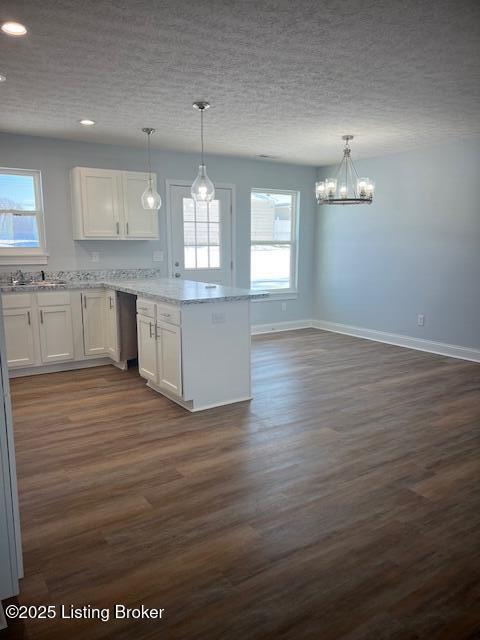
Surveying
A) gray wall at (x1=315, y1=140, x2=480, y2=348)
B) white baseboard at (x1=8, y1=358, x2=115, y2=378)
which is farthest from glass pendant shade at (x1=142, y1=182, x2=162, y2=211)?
gray wall at (x1=315, y1=140, x2=480, y2=348)

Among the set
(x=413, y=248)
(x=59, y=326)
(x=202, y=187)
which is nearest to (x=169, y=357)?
(x=202, y=187)

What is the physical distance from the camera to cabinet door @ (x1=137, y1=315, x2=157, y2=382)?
4172mm

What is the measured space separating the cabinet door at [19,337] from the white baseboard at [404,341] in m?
4.35

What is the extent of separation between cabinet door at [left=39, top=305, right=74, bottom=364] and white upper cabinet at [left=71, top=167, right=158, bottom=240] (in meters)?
0.91

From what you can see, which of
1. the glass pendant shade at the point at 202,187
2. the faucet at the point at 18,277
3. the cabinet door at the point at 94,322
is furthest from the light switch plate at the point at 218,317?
the faucet at the point at 18,277

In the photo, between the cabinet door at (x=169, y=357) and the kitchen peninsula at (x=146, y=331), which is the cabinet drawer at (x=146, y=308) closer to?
the kitchen peninsula at (x=146, y=331)

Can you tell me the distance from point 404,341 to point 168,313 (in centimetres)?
359

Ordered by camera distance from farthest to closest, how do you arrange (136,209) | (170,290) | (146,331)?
(136,209) < (146,331) < (170,290)

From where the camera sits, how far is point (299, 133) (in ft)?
15.8

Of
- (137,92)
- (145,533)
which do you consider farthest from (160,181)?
(145,533)

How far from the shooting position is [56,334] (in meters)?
4.89

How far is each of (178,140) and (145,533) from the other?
14.0ft

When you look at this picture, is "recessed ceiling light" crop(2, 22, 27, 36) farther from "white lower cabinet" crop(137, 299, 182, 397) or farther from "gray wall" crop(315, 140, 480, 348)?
"gray wall" crop(315, 140, 480, 348)

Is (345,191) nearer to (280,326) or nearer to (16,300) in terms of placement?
(280,326)
